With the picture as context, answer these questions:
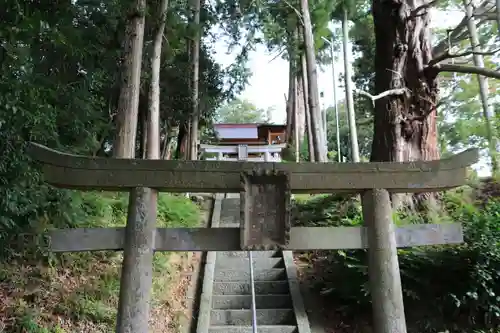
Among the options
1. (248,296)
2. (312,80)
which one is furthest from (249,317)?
(312,80)

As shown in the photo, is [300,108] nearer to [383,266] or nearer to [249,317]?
[249,317]

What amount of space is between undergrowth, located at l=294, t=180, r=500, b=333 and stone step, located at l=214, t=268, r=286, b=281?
99 cm

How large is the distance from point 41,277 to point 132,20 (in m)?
4.63

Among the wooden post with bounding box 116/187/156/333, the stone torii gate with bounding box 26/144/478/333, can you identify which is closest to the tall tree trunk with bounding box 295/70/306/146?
the stone torii gate with bounding box 26/144/478/333

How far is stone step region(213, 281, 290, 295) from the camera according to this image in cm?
639

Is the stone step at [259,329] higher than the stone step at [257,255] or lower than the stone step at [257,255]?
lower

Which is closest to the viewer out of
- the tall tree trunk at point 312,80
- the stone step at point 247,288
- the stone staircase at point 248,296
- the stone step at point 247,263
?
the stone staircase at point 248,296

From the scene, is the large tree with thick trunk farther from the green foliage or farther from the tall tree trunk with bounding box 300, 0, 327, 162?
the green foliage

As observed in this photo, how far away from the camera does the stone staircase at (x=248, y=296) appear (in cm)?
558

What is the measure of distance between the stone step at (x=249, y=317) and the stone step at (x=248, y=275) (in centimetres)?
95

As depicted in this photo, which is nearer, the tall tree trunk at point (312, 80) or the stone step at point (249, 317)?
the stone step at point (249, 317)

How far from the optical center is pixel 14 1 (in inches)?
163

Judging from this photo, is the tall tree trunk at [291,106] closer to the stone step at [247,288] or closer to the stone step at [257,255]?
the stone step at [257,255]

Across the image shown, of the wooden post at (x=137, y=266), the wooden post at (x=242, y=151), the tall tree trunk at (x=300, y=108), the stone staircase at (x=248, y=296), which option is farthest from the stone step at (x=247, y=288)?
the tall tree trunk at (x=300, y=108)
